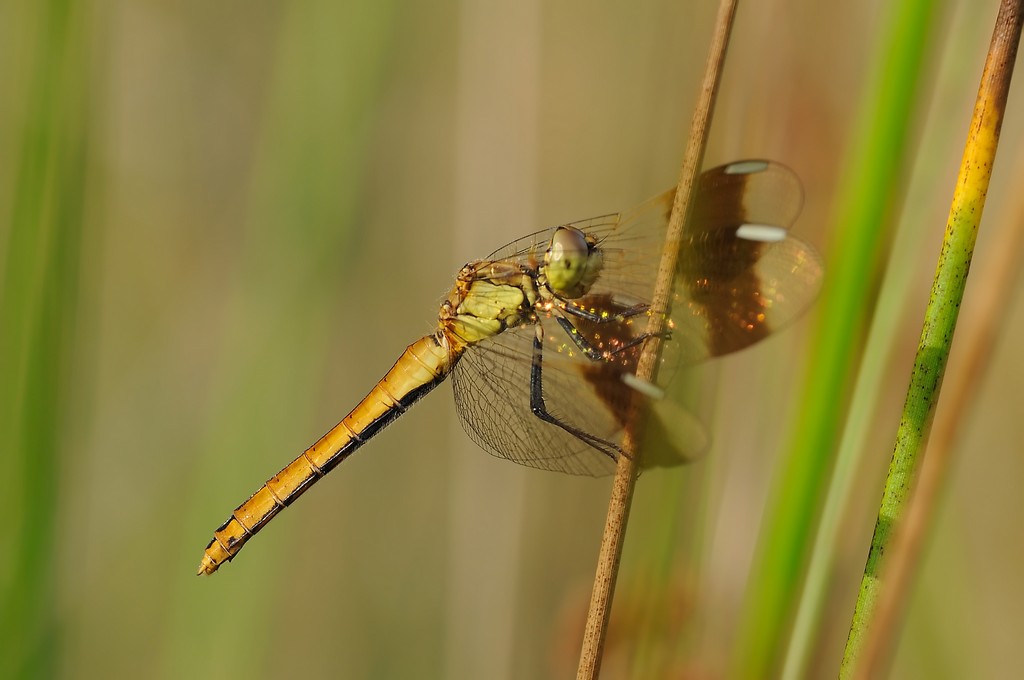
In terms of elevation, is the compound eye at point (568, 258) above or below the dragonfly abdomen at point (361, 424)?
above

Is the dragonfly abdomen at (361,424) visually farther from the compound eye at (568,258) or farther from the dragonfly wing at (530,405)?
the compound eye at (568,258)

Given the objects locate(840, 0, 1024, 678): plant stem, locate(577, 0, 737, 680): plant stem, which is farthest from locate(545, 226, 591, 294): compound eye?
locate(840, 0, 1024, 678): plant stem

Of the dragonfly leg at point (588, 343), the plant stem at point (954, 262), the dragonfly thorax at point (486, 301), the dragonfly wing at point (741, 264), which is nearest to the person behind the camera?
the plant stem at point (954, 262)

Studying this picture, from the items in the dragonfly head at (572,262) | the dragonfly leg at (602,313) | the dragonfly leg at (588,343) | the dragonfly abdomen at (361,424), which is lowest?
the dragonfly abdomen at (361,424)

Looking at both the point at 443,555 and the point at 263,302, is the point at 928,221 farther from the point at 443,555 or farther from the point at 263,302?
the point at 443,555

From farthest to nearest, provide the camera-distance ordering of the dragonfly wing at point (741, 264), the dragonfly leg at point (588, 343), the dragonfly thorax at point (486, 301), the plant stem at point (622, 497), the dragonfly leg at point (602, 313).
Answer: the dragonfly thorax at point (486, 301) → the dragonfly leg at point (602, 313) → the dragonfly leg at point (588, 343) → the dragonfly wing at point (741, 264) → the plant stem at point (622, 497)

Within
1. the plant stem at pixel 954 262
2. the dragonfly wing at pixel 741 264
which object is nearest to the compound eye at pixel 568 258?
the dragonfly wing at pixel 741 264
